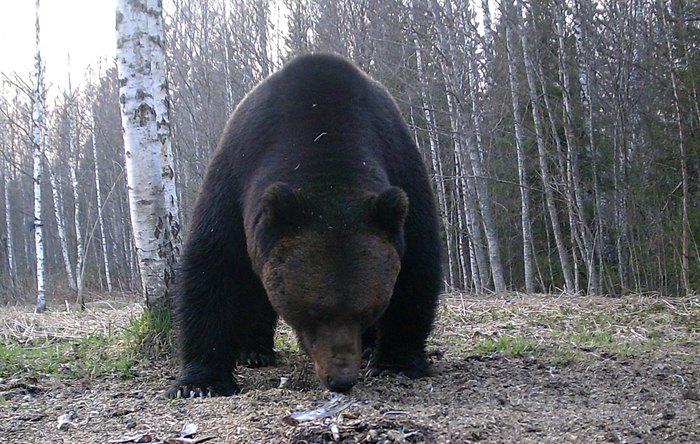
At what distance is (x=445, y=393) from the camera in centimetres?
438

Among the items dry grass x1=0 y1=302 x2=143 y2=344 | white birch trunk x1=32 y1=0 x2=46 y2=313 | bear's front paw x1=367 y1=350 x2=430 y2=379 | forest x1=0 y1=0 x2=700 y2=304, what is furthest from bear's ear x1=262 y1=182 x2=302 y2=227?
white birch trunk x1=32 y1=0 x2=46 y2=313

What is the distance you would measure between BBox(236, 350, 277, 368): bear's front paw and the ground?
116mm

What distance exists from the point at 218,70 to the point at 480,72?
11.9 metres

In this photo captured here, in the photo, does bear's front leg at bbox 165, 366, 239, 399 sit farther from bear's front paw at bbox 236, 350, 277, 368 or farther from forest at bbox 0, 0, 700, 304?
forest at bbox 0, 0, 700, 304

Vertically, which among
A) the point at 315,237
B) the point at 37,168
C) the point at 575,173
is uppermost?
the point at 37,168

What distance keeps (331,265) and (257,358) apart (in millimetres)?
2424

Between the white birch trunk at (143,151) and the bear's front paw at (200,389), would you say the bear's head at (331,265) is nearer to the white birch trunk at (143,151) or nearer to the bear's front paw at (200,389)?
the bear's front paw at (200,389)

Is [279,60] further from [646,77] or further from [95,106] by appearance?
[95,106]

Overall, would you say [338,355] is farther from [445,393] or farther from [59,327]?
[59,327]

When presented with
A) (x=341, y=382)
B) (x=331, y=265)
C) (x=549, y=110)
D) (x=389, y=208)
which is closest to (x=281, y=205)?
(x=331, y=265)

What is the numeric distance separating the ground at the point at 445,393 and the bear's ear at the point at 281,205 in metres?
0.97

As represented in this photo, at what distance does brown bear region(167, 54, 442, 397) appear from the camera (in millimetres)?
3867

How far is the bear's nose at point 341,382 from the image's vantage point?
3.78 meters

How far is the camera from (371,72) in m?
17.1
